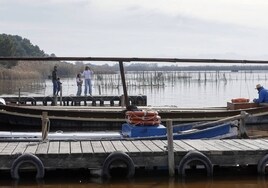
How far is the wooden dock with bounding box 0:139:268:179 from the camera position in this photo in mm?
11562

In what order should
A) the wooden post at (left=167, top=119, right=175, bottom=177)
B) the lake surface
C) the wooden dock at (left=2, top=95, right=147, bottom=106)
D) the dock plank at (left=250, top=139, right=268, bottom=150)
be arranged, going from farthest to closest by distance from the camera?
the lake surface < the wooden dock at (left=2, top=95, right=147, bottom=106) < the dock plank at (left=250, top=139, right=268, bottom=150) < the wooden post at (left=167, top=119, right=175, bottom=177)

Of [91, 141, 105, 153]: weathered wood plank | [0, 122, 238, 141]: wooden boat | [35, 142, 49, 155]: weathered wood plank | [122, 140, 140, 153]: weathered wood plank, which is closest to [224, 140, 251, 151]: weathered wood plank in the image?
[0, 122, 238, 141]: wooden boat

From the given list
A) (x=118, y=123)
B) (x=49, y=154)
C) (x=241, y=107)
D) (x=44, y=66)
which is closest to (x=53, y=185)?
(x=49, y=154)

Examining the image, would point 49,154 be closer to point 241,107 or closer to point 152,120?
point 152,120

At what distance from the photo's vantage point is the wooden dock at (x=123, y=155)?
11.6 m

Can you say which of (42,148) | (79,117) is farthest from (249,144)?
(79,117)

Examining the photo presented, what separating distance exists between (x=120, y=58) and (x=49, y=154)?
4.09m

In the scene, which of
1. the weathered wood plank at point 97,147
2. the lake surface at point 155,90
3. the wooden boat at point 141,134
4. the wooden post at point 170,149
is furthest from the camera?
the lake surface at point 155,90

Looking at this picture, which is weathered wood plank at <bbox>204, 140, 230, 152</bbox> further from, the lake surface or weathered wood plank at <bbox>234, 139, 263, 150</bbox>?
the lake surface

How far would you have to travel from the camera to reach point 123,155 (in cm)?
1171

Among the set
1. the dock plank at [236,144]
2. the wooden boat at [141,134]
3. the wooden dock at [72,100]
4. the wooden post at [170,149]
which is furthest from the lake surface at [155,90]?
the wooden post at [170,149]

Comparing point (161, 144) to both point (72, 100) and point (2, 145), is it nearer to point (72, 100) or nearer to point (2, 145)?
point (2, 145)

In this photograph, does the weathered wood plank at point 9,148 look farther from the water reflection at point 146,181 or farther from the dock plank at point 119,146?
the dock plank at point 119,146

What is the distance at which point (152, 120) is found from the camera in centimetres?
1448
